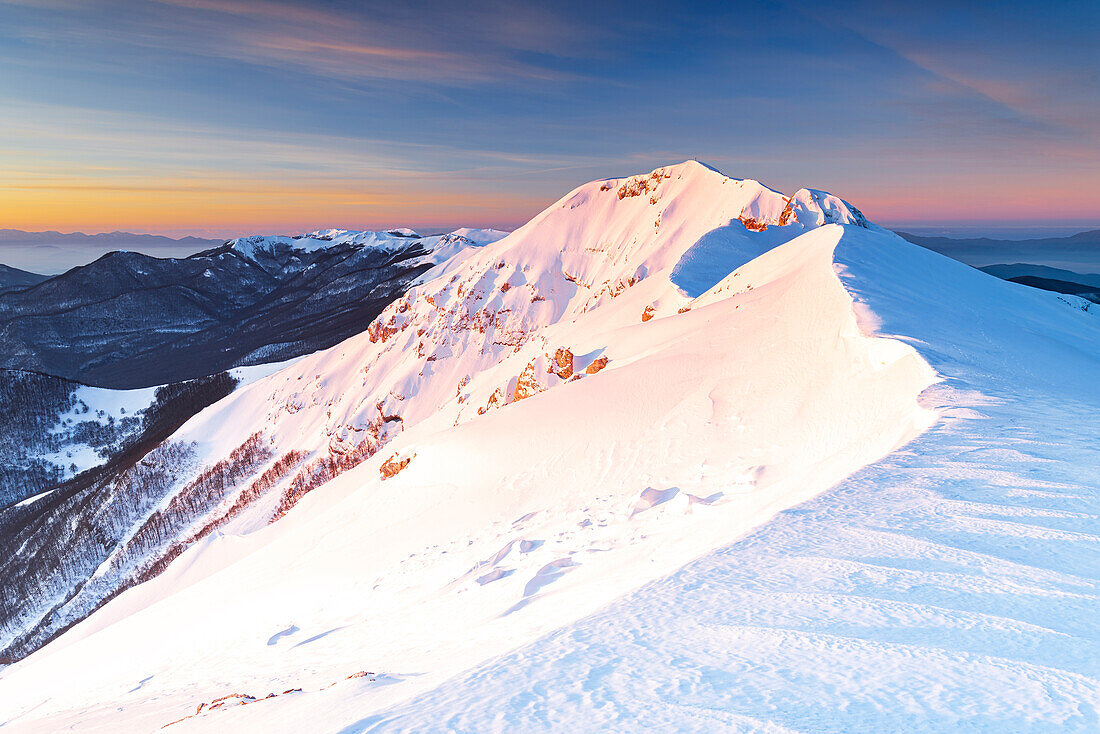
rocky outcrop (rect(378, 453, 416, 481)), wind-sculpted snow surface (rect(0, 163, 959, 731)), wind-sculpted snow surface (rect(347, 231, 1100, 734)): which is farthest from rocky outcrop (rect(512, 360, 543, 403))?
wind-sculpted snow surface (rect(347, 231, 1100, 734))

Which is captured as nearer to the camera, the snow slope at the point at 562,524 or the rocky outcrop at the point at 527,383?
the snow slope at the point at 562,524

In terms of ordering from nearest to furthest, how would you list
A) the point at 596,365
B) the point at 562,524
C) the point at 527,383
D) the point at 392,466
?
1. the point at 562,524
2. the point at 392,466
3. the point at 596,365
4. the point at 527,383

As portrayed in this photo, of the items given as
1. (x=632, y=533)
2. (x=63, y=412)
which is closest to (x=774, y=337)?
(x=632, y=533)

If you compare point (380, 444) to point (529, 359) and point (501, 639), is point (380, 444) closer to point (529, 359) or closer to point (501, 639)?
point (529, 359)

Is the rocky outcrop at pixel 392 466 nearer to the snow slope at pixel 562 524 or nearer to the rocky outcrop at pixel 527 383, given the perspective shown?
the snow slope at pixel 562 524

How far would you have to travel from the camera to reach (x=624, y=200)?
316 feet

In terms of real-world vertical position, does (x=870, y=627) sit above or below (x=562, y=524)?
above

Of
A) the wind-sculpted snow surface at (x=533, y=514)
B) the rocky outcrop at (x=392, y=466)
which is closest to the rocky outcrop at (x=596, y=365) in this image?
the wind-sculpted snow surface at (x=533, y=514)

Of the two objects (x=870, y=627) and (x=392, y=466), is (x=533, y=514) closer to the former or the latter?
(x=870, y=627)

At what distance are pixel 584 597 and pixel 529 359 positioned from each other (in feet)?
118

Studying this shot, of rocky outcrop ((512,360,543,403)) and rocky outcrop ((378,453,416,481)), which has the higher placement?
rocky outcrop ((512,360,543,403))

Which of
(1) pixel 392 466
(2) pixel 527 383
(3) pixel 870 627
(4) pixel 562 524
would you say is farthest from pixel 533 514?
(2) pixel 527 383

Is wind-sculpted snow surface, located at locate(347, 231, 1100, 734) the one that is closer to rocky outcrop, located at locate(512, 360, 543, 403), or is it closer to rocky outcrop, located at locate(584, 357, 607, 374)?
rocky outcrop, located at locate(584, 357, 607, 374)

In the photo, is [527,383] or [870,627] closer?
[870,627]
